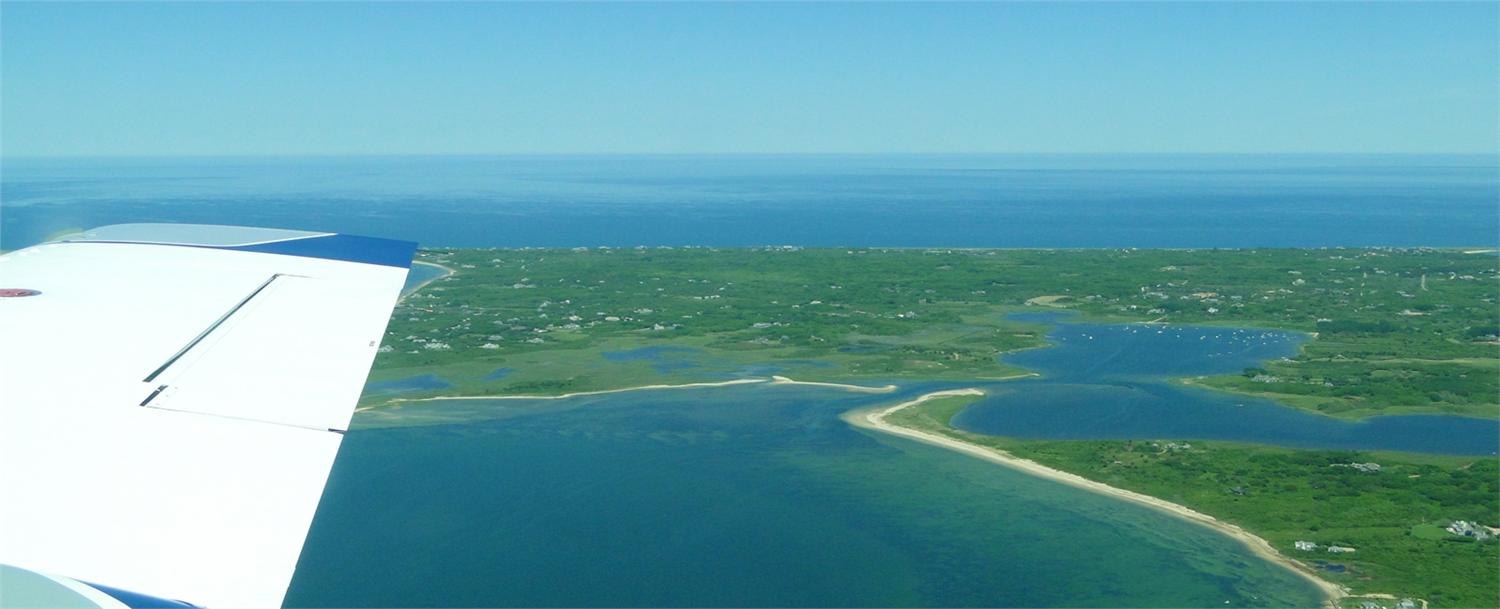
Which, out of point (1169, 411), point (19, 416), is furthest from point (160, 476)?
point (1169, 411)

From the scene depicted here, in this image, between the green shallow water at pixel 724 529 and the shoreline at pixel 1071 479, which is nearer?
the green shallow water at pixel 724 529

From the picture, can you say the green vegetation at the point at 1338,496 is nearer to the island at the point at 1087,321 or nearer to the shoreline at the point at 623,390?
the island at the point at 1087,321

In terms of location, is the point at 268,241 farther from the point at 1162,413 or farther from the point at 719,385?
the point at 1162,413

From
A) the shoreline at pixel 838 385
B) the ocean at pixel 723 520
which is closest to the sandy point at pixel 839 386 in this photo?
the shoreline at pixel 838 385

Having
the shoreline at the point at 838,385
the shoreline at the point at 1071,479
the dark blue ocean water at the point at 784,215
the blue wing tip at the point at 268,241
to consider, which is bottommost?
the dark blue ocean water at the point at 784,215

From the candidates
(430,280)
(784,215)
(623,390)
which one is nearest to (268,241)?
(623,390)

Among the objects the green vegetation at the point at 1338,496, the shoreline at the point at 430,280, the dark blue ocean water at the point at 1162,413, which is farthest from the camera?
the shoreline at the point at 430,280
